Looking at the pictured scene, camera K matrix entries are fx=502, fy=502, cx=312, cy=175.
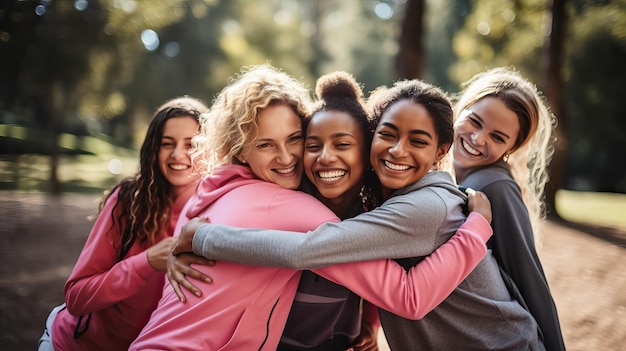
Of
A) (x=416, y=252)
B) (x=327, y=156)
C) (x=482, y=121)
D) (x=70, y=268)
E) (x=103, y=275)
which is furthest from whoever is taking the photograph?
(x=70, y=268)

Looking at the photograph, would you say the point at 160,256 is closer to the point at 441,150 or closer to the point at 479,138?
the point at 441,150

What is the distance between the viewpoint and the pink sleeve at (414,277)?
2174 mm

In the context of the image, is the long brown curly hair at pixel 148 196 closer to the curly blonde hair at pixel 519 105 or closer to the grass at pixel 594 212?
the curly blonde hair at pixel 519 105

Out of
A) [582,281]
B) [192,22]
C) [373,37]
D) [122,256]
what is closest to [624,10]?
[582,281]

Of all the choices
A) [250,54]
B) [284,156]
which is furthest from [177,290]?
[250,54]

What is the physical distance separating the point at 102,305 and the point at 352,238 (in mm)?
1610

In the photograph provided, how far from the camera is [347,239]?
2150mm

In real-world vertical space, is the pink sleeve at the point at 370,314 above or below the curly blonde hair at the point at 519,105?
below

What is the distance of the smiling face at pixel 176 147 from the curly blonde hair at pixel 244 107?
33 cm

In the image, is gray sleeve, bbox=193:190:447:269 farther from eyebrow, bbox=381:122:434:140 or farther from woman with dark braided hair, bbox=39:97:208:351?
woman with dark braided hair, bbox=39:97:208:351

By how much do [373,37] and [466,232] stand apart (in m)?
35.2

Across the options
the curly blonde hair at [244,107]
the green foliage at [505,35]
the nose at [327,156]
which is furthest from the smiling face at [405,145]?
the green foliage at [505,35]

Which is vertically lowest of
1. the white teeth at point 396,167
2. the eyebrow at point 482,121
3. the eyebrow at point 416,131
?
the white teeth at point 396,167

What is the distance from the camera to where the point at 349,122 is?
2.60 m
